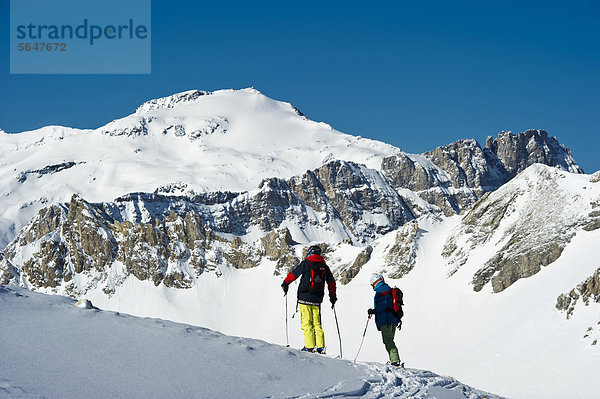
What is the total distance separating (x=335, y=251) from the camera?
172m

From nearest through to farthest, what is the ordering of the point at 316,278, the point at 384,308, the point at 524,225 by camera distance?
the point at 316,278, the point at 384,308, the point at 524,225

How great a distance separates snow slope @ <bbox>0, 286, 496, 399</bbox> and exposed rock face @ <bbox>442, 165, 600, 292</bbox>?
320 ft

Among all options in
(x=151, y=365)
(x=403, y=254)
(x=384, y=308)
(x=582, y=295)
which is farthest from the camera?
(x=403, y=254)

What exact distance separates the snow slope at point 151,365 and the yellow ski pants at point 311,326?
1854mm

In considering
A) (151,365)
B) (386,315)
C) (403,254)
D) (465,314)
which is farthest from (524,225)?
(151,365)

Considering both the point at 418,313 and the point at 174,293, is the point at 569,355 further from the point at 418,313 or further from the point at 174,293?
the point at 174,293

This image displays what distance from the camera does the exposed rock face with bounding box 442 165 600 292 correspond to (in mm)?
105875

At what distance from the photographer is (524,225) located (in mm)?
115875

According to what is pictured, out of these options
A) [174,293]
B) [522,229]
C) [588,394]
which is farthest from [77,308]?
[174,293]

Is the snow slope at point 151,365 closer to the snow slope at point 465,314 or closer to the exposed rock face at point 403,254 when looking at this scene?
the snow slope at point 465,314

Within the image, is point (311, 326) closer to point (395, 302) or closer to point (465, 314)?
point (395, 302)

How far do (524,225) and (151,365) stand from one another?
112274 mm

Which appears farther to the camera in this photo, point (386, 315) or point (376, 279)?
point (376, 279)

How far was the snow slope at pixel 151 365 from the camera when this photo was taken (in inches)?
401
